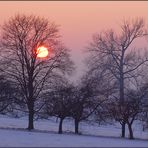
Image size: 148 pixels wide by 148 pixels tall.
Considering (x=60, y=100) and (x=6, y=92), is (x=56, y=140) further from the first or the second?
(x=6, y=92)

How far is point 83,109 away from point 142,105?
6.17 metres

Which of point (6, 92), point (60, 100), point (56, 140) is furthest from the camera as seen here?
point (6, 92)

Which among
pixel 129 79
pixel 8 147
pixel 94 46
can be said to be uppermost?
pixel 94 46

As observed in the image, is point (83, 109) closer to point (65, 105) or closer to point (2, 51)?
point (65, 105)

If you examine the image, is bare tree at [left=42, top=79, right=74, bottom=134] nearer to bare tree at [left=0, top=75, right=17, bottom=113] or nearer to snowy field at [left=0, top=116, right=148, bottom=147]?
bare tree at [left=0, top=75, right=17, bottom=113]

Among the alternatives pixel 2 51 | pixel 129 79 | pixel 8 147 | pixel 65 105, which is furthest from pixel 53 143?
pixel 129 79

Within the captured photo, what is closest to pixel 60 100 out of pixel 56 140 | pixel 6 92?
pixel 6 92

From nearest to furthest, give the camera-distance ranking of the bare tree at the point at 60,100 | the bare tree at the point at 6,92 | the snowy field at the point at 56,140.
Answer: the snowy field at the point at 56,140 < the bare tree at the point at 60,100 < the bare tree at the point at 6,92

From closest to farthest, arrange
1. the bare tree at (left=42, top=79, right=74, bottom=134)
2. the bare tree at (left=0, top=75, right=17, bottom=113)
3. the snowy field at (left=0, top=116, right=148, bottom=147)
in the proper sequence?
the snowy field at (left=0, top=116, right=148, bottom=147) < the bare tree at (left=42, top=79, right=74, bottom=134) < the bare tree at (left=0, top=75, right=17, bottom=113)

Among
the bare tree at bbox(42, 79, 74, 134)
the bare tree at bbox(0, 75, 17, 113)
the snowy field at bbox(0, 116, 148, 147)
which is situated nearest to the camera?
the snowy field at bbox(0, 116, 148, 147)

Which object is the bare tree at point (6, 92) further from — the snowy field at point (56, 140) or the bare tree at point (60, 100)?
the snowy field at point (56, 140)

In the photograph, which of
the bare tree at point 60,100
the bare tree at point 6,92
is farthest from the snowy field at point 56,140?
the bare tree at point 6,92

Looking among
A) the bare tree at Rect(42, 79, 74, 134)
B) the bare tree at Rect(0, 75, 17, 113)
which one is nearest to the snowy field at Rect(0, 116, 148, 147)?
the bare tree at Rect(42, 79, 74, 134)

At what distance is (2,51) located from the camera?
60.2 m
